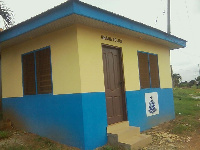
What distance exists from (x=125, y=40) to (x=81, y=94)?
2.66 metres

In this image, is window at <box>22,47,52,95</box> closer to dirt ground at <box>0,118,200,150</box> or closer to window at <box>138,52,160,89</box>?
dirt ground at <box>0,118,200,150</box>

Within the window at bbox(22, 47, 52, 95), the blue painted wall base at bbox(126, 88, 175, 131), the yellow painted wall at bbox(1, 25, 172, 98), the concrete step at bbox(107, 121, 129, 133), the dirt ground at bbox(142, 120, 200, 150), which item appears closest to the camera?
the yellow painted wall at bbox(1, 25, 172, 98)

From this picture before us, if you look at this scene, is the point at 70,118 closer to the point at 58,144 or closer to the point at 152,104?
the point at 58,144

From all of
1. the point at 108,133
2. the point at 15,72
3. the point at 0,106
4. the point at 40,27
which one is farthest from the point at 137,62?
the point at 0,106

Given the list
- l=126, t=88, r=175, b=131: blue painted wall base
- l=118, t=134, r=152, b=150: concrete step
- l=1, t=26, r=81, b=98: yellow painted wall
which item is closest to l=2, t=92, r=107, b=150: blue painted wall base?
l=1, t=26, r=81, b=98: yellow painted wall

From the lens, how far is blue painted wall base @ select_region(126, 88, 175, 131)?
666 centimetres

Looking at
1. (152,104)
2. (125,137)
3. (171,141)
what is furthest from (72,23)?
(152,104)

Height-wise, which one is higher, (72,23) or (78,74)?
(72,23)

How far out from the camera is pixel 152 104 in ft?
25.6

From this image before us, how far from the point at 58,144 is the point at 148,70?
14.1 feet

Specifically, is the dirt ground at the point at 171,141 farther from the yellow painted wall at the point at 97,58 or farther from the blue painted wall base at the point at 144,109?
the yellow painted wall at the point at 97,58

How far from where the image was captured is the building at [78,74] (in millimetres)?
5133

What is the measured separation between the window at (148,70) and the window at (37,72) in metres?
3.26

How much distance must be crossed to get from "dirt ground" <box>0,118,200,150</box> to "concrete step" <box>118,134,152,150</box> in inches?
5.0
